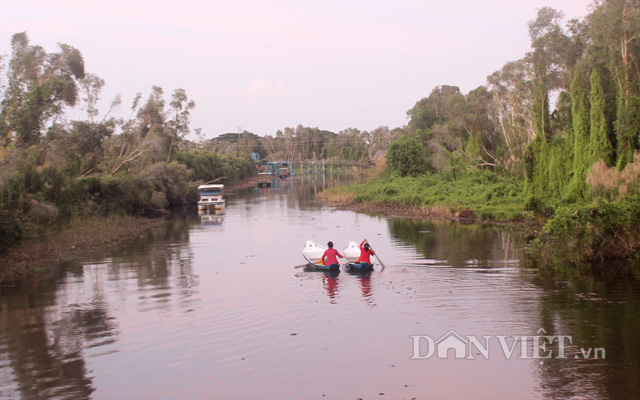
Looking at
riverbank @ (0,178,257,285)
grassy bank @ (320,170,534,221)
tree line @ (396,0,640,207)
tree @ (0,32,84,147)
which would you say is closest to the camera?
riverbank @ (0,178,257,285)

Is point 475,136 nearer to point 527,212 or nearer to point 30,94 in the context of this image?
point 527,212

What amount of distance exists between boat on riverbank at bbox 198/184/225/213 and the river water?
27.9 m

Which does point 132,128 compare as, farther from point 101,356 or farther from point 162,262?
point 101,356

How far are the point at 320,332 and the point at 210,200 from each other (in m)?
40.9

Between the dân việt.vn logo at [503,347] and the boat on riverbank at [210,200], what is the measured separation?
133 ft

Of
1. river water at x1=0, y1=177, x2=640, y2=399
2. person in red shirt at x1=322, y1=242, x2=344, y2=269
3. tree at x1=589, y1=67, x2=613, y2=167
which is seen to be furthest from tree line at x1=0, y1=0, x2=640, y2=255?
person in red shirt at x1=322, y1=242, x2=344, y2=269

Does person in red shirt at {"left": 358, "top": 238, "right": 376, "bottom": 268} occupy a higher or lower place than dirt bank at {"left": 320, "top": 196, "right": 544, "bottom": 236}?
lower

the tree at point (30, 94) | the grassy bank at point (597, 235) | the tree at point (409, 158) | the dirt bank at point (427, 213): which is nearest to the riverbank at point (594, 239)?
the grassy bank at point (597, 235)

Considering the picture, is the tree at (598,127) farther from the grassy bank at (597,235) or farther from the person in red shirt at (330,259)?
the person in red shirt at (330,259)

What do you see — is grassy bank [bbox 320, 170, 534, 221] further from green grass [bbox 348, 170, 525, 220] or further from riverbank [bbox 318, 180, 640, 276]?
riverbank [bbox 318, 180, 640, 276]

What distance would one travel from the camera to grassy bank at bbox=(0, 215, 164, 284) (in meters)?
22.4

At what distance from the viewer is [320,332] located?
13656 millimetres

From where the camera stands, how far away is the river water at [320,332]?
411 inches

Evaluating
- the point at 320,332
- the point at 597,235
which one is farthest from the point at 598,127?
the point at 320,332
